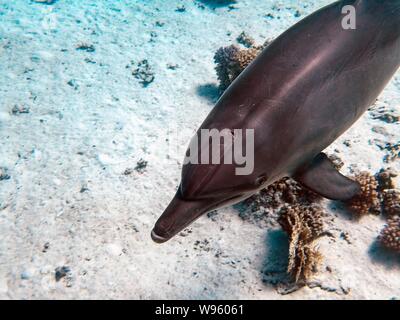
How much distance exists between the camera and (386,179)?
4.52 meters

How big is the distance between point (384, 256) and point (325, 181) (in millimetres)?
1390

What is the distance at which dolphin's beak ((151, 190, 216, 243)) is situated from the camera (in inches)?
101

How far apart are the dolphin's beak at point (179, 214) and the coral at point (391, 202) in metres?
2.91

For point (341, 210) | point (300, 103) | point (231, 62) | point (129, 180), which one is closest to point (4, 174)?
point (129, 180)

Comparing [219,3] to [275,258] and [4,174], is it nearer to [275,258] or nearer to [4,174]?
[4,174]

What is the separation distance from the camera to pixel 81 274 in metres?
4.03

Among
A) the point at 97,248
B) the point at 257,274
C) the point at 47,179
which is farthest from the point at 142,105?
the point at 257,274

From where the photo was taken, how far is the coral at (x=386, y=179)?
4.49 meters

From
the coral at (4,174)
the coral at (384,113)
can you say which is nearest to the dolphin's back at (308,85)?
the coral at (384,113)

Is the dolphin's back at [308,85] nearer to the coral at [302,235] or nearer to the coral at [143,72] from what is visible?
the coral at [302,235]

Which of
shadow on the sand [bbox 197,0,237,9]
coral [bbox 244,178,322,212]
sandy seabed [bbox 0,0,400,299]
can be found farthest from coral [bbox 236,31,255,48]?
coral [bbox 244,178,322,212]

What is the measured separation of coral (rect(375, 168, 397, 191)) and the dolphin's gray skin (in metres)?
1.43

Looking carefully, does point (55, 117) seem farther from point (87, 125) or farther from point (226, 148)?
point (226, 148)

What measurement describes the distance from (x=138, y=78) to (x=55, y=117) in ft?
7.34
